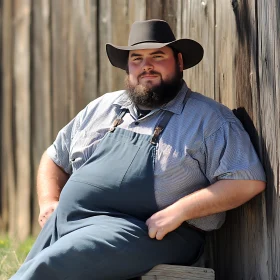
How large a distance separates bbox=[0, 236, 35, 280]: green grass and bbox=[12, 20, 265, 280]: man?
0.67 metres

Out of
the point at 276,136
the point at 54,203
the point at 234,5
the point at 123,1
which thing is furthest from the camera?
the point at 123,1

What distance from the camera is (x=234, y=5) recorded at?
410 cm

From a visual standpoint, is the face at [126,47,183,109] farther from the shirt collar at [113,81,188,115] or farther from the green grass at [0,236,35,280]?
the green grass at [0,236,35,280]

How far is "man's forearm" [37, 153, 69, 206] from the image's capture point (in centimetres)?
445

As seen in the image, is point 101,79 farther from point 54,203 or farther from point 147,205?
point 147,205

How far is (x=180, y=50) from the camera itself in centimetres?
430

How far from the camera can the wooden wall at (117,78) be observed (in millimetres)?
3814

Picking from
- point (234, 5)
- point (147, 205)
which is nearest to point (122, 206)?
point (147, 205)

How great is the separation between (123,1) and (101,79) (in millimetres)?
571

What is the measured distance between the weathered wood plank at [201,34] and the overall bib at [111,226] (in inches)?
17.9

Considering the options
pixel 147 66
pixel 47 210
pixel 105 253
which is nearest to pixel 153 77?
pixel 147 66

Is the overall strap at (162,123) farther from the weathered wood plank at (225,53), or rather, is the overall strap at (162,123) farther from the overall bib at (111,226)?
the weathered wood plank at (225,53)

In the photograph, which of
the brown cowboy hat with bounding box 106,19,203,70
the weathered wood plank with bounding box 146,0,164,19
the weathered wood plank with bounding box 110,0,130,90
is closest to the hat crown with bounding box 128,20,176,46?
the brown cowboy hat with bounding box 106,19,203,70

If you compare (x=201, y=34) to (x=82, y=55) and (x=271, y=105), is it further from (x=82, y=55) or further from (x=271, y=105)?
(x=82, y=55)
